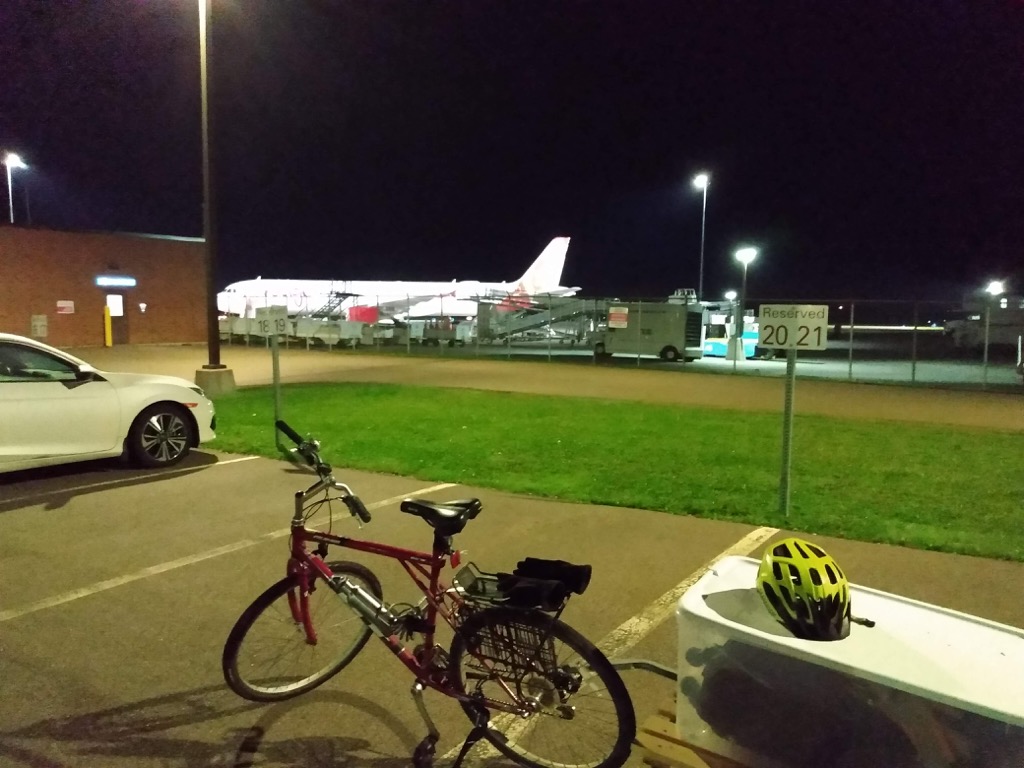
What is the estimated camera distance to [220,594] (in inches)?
219

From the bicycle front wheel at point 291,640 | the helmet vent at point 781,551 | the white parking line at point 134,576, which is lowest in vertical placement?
the white parking line at point 134,576

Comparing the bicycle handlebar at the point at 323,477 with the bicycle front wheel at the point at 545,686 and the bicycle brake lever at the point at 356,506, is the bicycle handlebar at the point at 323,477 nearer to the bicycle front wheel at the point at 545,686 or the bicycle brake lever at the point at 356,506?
the bicycle brake lever at the point at 356,506

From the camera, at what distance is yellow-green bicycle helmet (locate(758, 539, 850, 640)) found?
9.38 feet

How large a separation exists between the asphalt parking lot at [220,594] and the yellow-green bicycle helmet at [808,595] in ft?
4.72

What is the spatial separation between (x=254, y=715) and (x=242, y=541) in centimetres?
296

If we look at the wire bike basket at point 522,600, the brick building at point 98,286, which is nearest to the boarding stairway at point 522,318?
the brick building at point 98,286

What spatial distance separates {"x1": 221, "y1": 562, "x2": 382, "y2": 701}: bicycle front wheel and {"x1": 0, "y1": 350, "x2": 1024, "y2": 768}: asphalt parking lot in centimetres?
10

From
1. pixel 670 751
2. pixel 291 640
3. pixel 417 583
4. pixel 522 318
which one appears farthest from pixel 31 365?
pixel 522 318

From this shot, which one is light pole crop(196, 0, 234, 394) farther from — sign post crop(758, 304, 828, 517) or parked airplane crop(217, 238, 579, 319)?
parked airplane crop(217, 238, 579, 319)

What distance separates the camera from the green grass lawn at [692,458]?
7.54 metres

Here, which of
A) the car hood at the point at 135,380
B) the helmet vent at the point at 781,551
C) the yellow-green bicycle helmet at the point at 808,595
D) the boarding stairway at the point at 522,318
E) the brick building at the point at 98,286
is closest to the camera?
the yellow-green bicycle helmet at the point at 808,595

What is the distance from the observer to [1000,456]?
10.5 metres

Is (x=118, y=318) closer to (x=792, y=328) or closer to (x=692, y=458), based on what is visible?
(x=692, y=458)

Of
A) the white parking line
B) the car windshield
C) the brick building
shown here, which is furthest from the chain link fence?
the white parking line
